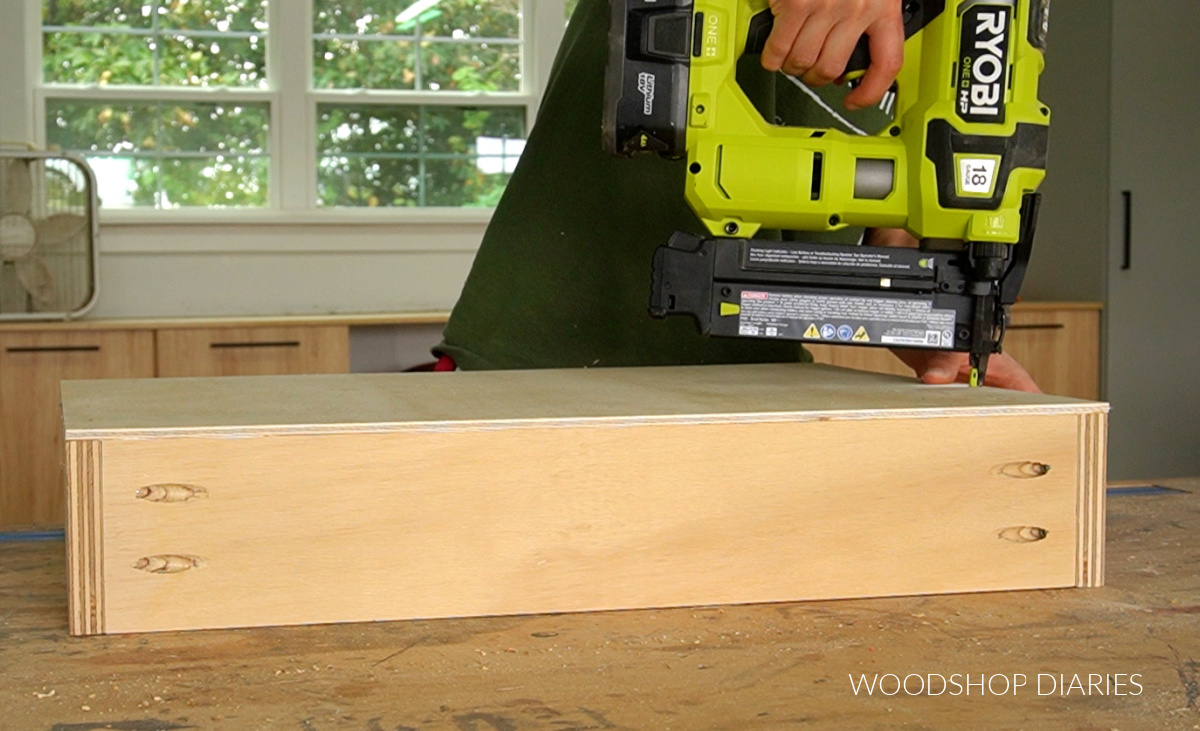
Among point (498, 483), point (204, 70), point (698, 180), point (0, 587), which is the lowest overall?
point (0, 587)

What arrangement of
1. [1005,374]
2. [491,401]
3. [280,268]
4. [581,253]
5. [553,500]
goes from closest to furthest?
1. [553,500]
2. [491,401]
3. [1005,374]
4. [581,253]
5. [280,268]

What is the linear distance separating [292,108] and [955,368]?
305cm

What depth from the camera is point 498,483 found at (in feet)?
3.06

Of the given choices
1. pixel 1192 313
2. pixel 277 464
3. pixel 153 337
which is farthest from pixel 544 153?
pixel 1192 313

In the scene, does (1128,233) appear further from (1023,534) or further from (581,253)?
(1023,534)

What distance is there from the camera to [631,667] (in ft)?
2.76

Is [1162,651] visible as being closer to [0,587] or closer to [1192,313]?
[0,587]

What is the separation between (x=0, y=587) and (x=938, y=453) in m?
0.80

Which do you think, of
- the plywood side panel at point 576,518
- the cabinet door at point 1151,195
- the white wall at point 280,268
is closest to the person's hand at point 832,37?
the plywood side panel at point 576,518

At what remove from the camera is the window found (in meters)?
3.79

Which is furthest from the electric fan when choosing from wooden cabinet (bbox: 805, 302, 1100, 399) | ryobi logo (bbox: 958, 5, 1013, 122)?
ryobi logo (bbox: 958, 5, 1013, 122)

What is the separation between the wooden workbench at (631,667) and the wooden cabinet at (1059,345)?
2894 mm

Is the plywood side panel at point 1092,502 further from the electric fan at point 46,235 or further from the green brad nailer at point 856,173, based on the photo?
the electric fan at point 46,235

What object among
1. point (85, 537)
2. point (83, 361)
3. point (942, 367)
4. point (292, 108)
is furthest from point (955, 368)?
point (292, 108)
